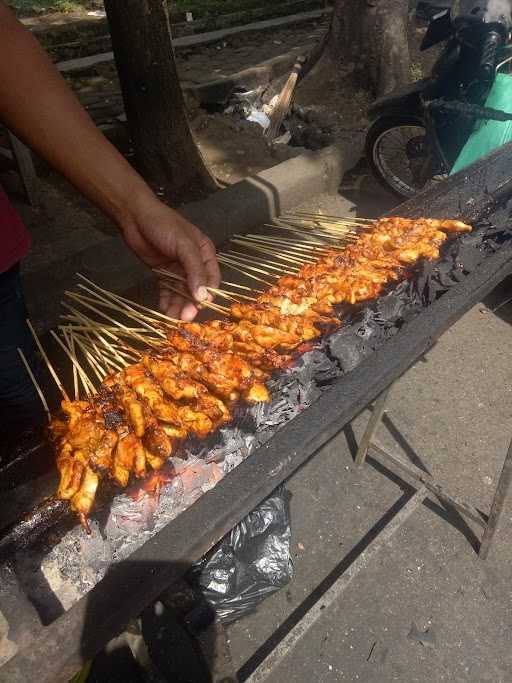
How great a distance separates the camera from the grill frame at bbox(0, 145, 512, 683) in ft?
4.11

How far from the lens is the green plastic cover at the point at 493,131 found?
17.6 feet

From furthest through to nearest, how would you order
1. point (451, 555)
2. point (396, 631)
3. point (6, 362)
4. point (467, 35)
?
point (467, 35)
point (451, 555)
point (396, 631)
point (6, 362)

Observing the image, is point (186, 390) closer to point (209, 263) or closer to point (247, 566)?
point (209, 263)

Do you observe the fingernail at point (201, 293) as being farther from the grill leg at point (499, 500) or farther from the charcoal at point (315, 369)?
the grill leg at point (499, 500)

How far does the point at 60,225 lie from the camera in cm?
604

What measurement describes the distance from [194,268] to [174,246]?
0.15 metres

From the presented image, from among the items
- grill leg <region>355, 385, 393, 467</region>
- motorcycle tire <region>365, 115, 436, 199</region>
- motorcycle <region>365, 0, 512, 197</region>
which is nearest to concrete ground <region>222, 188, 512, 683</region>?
grill leg <region>355, 385, 393, 467</region>

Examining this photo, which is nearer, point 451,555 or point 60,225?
point 451,555

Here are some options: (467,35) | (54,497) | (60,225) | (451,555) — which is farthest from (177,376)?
(467,35)

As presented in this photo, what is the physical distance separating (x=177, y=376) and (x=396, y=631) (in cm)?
218

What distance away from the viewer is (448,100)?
5.98 meters

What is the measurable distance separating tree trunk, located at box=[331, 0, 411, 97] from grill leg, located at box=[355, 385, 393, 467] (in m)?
8.29

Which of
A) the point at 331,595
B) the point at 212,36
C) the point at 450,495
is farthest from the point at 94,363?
the point at 212,36

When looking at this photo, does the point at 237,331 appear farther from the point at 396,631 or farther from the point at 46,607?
the point at 396,631
